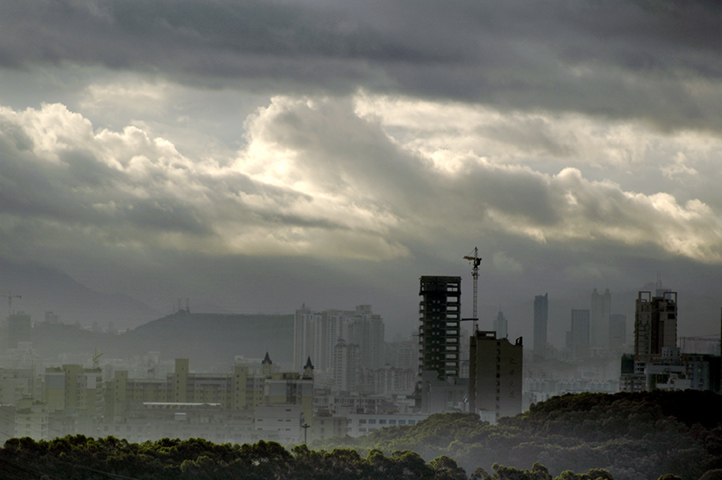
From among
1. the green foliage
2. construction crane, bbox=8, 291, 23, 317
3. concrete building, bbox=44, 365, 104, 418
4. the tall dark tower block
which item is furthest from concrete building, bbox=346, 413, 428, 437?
construction crane, bbox=8, 291, 23, 317

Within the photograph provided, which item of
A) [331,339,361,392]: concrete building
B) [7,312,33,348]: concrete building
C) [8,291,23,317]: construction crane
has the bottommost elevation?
[331,339,361,392]: concrete building

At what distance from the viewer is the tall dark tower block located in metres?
40.6

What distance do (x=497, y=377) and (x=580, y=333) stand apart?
47.4 meters

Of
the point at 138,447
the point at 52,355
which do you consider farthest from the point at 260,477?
the point at 52,355

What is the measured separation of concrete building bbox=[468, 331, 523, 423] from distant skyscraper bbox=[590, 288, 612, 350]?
42.9 m

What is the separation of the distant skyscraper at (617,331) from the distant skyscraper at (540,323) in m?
5.72

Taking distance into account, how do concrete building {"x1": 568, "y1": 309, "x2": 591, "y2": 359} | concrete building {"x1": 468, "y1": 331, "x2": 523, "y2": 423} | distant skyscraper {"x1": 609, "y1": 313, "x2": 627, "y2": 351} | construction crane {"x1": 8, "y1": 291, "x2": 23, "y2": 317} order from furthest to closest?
construction crane {"x1": 8, "y1": 291, "x2": 23, "y2": 317}, concrete building {"x1": 568, "y1": 309, "x2": 591, "y2": 359}, distant skyscraper {"x1": 609, "y1": 313, "x2": 627, "y2": 351}, concrete building {"x1": 468, "y1": 331, "x2": 523, "y2": 423}

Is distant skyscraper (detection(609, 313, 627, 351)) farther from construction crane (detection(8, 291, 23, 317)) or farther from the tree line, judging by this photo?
construction crane (detection(8, 291, 23, 317))

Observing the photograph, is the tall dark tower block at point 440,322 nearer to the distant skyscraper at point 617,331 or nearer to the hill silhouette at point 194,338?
the distant skyscraper at point 617,331

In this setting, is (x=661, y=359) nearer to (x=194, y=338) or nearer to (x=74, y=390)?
(x=74, y=390)

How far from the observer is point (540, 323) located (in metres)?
73.6

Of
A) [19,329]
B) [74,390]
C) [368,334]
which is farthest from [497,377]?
[19,329]

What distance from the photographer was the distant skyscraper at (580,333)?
71000mm

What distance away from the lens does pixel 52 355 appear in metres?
74.6
